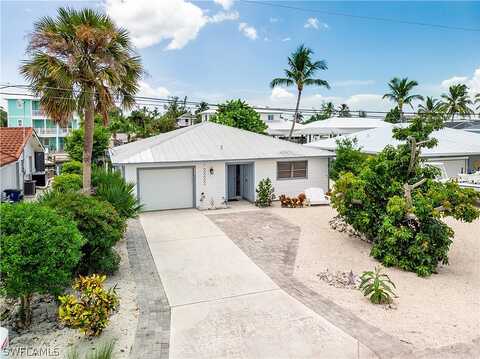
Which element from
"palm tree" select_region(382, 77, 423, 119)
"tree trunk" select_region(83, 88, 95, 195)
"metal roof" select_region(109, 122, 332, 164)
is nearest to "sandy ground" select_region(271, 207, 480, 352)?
"metal roof" select_region(109, 122, 332, 164)

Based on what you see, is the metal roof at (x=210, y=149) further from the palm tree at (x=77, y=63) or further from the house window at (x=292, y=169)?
the palm tree at (x=77, y=63)

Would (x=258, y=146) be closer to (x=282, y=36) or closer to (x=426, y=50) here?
(x=282, y=36)

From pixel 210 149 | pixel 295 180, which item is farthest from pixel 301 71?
pixel 210 149

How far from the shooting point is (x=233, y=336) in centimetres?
571

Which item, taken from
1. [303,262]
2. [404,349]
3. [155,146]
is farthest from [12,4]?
[404,349]

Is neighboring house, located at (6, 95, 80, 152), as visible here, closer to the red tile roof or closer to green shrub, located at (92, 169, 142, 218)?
the red tile roof

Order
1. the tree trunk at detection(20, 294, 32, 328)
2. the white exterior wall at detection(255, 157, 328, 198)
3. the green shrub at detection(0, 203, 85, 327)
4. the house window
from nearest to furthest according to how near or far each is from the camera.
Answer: the green shrub at detection(0, 203, 85, 327), the tree trunk at detection(20, 294, 32, 328), the white exterior wall at detection(255, 157, 328, 198), the house window

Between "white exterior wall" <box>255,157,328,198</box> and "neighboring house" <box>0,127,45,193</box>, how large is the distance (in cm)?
1034

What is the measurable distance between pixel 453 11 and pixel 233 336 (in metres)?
17.4

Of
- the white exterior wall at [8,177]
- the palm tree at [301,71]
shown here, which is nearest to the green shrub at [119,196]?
the white exterior wall at [8,177]

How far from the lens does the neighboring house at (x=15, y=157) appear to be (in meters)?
14.5

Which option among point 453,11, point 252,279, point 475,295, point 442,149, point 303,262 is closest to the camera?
point 475,295

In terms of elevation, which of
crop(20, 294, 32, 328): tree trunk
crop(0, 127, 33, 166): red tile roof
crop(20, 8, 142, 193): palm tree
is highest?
crop(20, 8, 142, 193): palm tree

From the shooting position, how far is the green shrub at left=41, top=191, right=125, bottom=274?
294 inches
